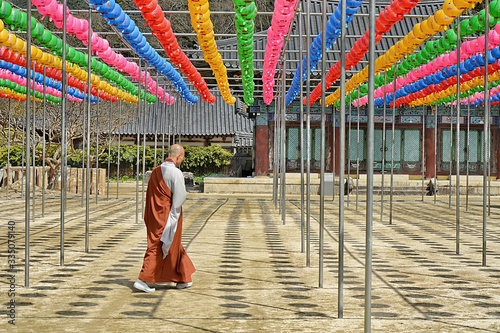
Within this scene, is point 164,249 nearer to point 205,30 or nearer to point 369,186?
point 369,186

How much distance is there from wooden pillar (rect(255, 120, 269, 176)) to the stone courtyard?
1621 cm

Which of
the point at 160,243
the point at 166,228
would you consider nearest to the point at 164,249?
the point at 160,243

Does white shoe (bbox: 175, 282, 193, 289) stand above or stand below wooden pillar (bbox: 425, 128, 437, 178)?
below

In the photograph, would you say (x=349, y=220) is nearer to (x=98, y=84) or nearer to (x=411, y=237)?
(x=411, y=237)

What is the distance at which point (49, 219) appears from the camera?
1363 cm

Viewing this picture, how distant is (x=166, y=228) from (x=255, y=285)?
1.16 m

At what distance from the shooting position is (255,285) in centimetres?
654

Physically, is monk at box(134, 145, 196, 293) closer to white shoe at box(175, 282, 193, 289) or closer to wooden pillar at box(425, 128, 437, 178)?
white shoe at box(175, 282, 193, 289)

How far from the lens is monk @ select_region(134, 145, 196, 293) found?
6.34 meters

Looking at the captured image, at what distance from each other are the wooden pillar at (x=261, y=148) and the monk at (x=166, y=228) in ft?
72.9

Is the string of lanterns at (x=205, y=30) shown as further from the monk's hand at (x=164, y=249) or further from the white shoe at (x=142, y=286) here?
the white shoe at (x=142, y=286)

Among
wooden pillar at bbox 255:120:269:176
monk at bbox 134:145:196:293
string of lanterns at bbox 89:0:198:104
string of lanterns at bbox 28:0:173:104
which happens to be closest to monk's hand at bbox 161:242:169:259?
monk at bbox 134:145:196:293

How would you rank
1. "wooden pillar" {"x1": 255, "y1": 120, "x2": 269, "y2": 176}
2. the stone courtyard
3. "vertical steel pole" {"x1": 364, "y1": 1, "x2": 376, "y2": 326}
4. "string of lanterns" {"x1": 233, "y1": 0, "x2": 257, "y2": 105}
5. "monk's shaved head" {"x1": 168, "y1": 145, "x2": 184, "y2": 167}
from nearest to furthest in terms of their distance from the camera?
"vertical steel pole" {"x1": 364, "y1": 1, "x2": 376, "y2": 326} → the stone courtyard → "monk's shaved head" {"x1": 168, "y1": 145, "x2": 184, "y2": 167} → "string of lanterns" {"x1": 233, "y1": 0, "x2": 257, "y2": 105} → "wooden pillar" {"x1": 255, "y1": 120, "x2": 269, "y2": 176}

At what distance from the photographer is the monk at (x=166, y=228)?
20.8ft
